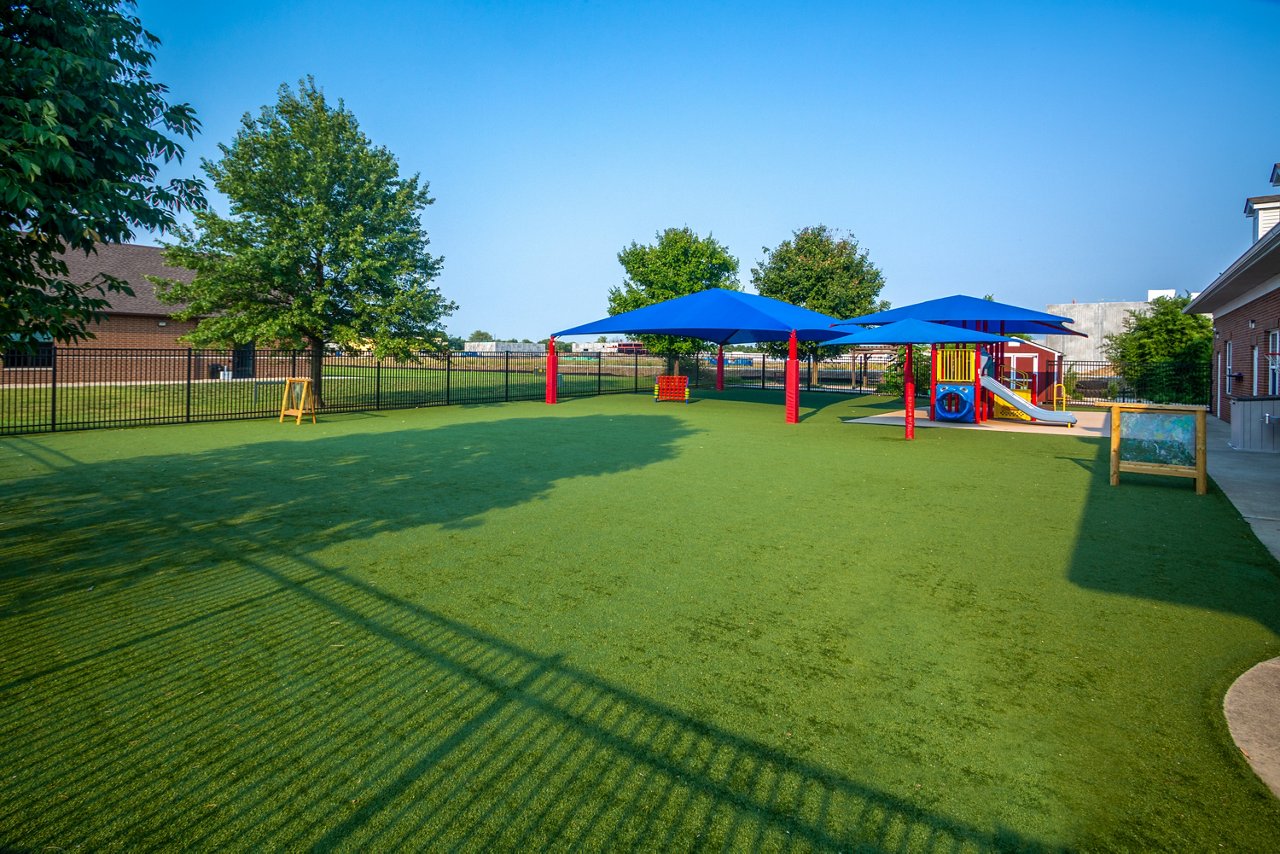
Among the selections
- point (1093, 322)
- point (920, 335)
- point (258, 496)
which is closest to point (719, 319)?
point (920, 335)

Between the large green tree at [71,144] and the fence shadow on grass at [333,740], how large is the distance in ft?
6.79

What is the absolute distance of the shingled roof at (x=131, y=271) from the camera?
28000 mm

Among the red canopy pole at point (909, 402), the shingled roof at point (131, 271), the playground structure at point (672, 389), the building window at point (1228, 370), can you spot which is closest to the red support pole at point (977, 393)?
the red canopy pole at point (909, 402)

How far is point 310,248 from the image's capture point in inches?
749

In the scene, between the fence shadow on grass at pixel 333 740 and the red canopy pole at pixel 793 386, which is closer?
the fence shadow on grass at pixel 333 740

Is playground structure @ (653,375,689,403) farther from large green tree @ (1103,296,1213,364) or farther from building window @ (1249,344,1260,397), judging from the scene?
large green tree @ (1103,296,1213,364)

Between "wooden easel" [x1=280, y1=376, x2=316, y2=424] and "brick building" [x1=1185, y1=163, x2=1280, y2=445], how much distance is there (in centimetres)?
1895

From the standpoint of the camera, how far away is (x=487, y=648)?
13.0ft

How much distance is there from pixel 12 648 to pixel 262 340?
54.2ft

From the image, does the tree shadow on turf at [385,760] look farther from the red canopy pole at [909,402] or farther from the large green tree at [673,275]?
the large green tree at [673,275]

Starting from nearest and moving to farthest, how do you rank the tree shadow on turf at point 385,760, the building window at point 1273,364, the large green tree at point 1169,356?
the tree shadow on turf at point 385,760
the building window at point 1273,364
the large green tree at point 1169,356

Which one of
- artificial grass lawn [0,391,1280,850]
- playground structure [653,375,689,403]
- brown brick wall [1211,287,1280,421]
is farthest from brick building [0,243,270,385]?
brown brick wall [1211,287,1280,421]

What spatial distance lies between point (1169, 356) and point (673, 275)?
69.9ft

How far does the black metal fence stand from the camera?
1705 cm
